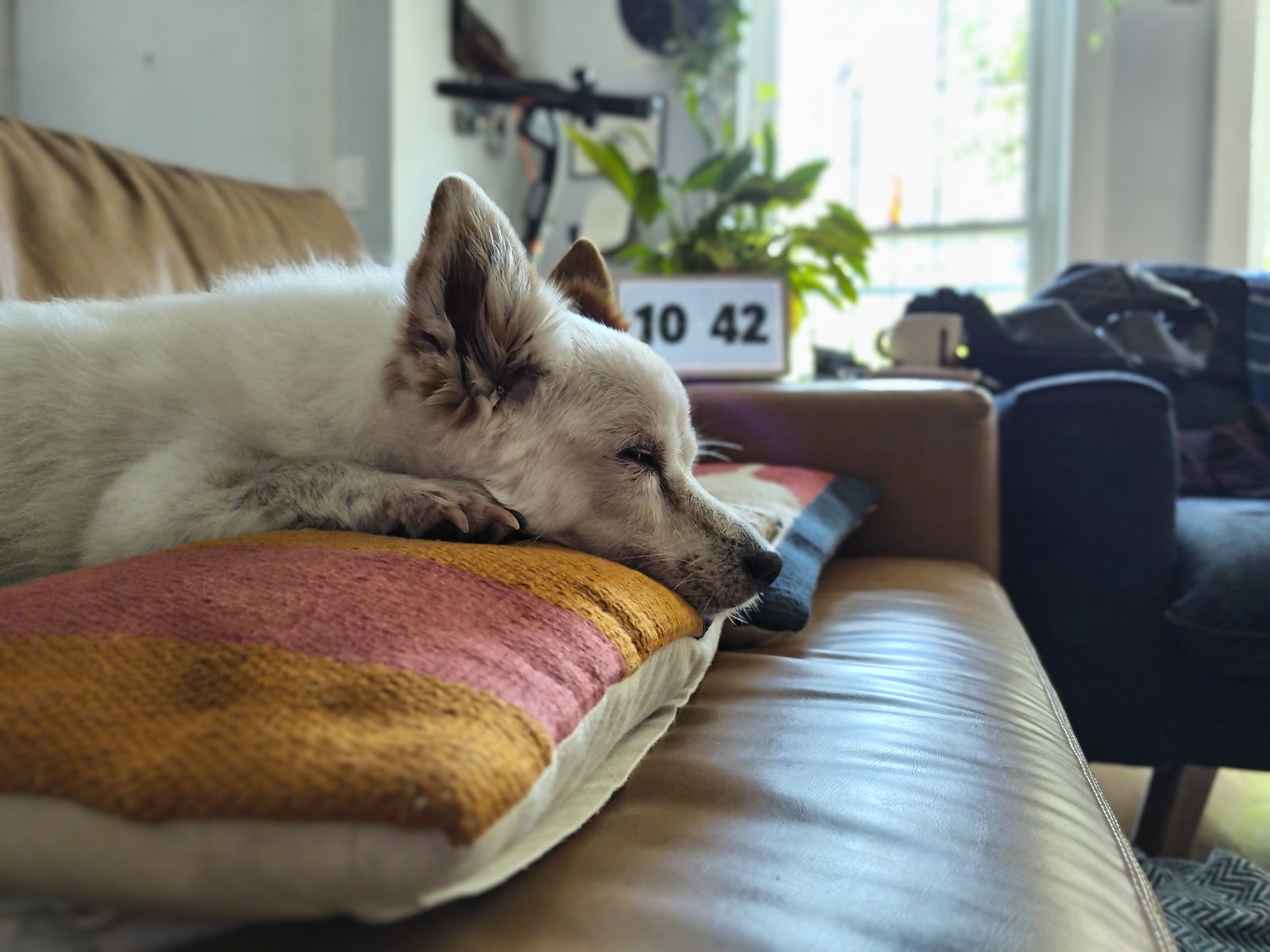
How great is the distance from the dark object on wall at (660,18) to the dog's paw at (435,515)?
4.15 m

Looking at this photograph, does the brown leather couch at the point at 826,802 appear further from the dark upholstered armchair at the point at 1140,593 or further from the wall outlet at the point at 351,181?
the wall outlet at the point at 351,181

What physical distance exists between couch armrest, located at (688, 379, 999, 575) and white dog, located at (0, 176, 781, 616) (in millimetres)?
911

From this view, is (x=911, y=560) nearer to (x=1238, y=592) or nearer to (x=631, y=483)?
(x=1238, y=592)

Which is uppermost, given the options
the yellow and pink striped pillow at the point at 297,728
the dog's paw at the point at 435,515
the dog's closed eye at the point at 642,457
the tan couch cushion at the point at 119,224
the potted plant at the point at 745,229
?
the potted plant at the point at 745,229

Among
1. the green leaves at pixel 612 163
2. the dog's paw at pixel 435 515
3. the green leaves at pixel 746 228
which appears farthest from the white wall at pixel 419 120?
the dog's paw at pixel 435 515

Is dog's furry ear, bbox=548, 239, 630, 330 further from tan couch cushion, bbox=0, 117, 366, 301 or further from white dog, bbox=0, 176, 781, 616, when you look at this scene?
tan couch cushion, bbox=0, 117, 366, 301

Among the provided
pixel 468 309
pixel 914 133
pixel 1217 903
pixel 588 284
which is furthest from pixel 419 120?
pixel 1217 903

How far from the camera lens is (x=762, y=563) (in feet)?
3.35

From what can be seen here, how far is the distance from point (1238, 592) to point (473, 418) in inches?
58.7

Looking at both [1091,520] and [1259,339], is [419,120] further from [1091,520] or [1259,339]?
[1259,339]

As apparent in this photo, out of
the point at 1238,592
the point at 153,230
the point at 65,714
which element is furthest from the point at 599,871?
the point at 153,230

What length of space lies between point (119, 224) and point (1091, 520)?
2106 mm

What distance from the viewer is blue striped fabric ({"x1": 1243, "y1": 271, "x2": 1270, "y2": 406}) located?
258 centimetres

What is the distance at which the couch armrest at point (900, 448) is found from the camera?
1.87 meters
